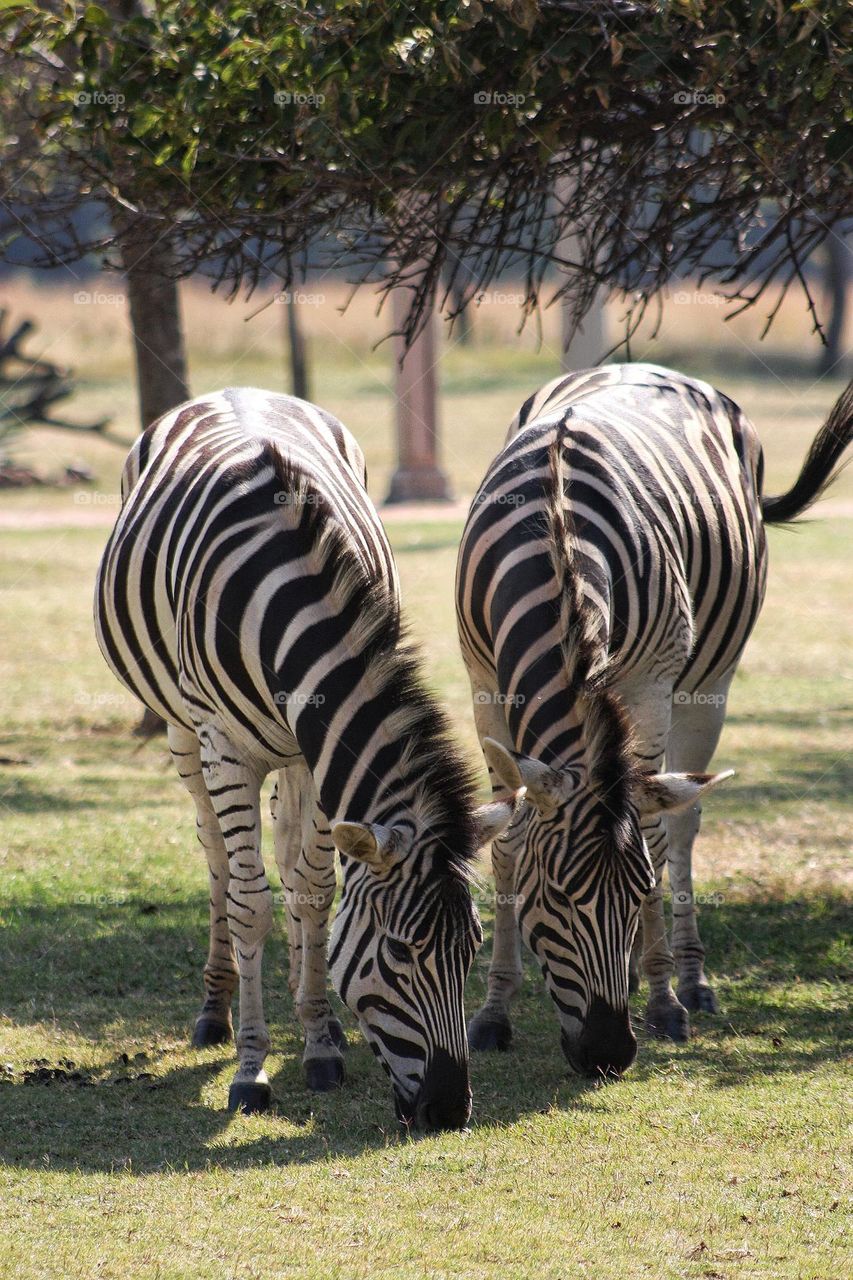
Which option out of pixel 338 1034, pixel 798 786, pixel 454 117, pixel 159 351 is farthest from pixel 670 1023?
pixel 159 351

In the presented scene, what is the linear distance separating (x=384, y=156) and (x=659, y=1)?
1325 millimetres

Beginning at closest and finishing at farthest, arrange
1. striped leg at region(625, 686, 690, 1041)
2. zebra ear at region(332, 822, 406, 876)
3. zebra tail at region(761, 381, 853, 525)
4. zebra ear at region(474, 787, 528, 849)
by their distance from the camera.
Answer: zebra ear at region(332, 822, 406, 876) → zebra ear at region(474, 787, 528, 849) → striped leg at region(625, 686, 690, 1041) → zebra tail at region(761, 381, 853, 525)

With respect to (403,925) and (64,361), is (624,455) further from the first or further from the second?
(64,361)

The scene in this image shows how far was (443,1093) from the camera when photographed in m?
4.07

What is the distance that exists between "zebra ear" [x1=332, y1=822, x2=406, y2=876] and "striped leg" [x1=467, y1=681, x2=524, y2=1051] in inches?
56.6

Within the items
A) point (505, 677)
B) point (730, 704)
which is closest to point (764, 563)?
point (505, 677)

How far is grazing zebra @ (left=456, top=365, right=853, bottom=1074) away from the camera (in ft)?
14.8

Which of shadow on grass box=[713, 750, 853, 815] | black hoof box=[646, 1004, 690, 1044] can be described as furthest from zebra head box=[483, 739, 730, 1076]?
shadow on grass box=[713, 750, 853, 815]

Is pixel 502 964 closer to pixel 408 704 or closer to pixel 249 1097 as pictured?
pixel 249 1097

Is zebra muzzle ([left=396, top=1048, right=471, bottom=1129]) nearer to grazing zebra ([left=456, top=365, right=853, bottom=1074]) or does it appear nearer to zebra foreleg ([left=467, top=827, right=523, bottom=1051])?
grazing zebra ([left=456, top=365, right=853, bottom=1074])

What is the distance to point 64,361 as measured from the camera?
127 ft

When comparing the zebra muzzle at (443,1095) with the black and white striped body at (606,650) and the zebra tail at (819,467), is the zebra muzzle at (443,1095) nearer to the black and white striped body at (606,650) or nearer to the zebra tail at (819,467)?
the black and white striped body at (606,650)

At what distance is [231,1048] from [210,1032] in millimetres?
117

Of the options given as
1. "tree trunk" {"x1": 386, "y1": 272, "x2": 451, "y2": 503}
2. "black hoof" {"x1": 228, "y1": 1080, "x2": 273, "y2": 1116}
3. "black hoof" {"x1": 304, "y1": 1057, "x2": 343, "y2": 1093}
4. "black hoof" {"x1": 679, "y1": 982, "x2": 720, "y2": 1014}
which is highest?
"black hoof" {"x1": 228, "y1": 1080, "x2": 273, "y2": 1116}
